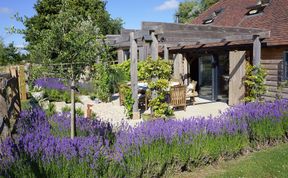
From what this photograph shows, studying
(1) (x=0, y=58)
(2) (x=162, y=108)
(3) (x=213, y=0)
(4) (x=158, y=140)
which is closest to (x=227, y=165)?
(4) (x=158, y=140)

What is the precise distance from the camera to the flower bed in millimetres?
4191

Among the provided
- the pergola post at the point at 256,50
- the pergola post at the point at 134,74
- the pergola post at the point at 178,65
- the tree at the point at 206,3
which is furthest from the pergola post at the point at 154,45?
the tree at the point at 206,3

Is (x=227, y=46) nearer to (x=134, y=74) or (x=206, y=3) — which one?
(x=134, y=74)

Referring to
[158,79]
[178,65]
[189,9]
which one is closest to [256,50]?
[158,79]

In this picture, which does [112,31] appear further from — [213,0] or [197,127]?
[197,127]

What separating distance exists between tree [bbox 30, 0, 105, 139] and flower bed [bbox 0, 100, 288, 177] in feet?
2.47

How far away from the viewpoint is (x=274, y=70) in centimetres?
1233

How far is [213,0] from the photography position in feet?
128

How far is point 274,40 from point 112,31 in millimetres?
27009

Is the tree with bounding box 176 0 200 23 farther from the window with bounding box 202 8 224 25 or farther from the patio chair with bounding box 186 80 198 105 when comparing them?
the patio chair with bounding box 186 80 198 105

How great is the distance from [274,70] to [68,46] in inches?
370

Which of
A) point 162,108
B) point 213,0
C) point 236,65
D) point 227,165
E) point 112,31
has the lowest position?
point 227,165

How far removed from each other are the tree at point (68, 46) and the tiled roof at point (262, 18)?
8.42 metres

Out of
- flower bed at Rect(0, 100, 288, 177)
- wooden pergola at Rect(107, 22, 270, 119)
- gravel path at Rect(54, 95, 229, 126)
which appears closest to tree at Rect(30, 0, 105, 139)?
flower bed at Rect(0, 100, 288, 177)
